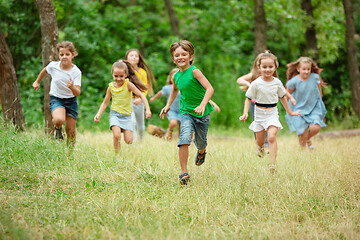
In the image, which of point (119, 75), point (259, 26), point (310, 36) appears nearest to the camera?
point (119, 75)

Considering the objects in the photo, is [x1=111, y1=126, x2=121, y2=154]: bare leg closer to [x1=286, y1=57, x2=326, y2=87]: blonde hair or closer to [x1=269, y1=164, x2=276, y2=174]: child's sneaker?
[x1=269, y1=164, x2=276, y2=174]: child's sneaker

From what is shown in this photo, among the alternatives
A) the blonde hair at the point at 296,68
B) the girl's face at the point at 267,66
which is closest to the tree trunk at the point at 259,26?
the blonde hair at the point at 296,68

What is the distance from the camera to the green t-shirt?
17.3 ft

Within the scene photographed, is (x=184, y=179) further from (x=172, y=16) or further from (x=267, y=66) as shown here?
(x=172, y=16)

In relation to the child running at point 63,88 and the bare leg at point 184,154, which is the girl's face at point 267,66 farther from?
the child running at point 63,88

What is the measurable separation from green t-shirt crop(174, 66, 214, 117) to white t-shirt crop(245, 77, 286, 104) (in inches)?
41.0

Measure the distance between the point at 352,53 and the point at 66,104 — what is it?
30.1 ft

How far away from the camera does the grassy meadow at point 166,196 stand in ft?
11.5

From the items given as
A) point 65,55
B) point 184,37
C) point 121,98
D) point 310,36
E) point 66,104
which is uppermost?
point 184,37

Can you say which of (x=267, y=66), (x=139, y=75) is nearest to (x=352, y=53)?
(x=139, y=75)

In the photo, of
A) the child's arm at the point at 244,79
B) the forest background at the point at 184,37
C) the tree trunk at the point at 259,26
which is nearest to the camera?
the child's arm at the point at 244,79

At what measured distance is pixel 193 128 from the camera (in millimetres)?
5363

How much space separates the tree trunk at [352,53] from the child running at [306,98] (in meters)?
4.90

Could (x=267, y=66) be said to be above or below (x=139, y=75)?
above
